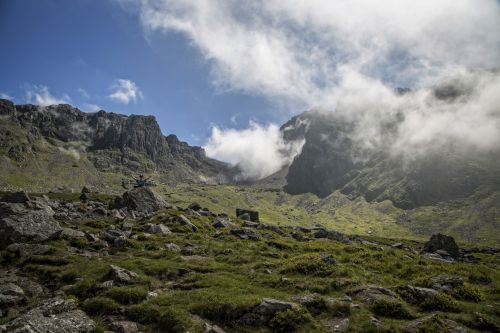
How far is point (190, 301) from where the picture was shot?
21844 millimetres

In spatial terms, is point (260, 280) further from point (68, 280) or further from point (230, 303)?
point (68, 280)

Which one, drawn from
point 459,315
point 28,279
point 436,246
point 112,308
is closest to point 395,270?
point 459,315

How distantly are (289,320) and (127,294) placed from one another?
10.5m

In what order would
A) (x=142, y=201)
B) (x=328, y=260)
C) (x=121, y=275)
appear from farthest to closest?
(x=142, y=201), (x=328, y=260), (x=121, y=275)

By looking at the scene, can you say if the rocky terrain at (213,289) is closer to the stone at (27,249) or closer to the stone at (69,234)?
the stone at (27,249)

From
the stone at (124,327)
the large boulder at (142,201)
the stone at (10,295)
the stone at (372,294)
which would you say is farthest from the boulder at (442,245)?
the stone at (10,295)

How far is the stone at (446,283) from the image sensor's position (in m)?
24.9

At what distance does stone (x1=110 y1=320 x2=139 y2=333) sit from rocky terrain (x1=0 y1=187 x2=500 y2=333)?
0.10 meters

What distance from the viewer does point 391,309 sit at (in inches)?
814

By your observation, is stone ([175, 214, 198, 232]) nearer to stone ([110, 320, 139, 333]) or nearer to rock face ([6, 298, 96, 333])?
rock face ([6, 298, 96, 333])

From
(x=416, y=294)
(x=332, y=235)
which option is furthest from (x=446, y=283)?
(x=332, y=235)

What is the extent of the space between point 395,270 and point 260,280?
45.5 ft

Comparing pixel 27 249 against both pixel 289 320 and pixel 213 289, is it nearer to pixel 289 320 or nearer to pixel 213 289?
pixel 213 289

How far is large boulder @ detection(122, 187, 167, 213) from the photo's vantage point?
7981 centimetres
